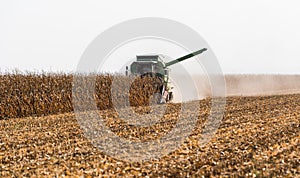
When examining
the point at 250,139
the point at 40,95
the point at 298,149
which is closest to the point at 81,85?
the point at 40,95

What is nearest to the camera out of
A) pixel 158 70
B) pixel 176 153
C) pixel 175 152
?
pixel 176 153

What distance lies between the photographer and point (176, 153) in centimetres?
871

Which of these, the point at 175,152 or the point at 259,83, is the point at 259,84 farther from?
the point at 175,152

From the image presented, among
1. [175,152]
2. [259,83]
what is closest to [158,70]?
[175,152]

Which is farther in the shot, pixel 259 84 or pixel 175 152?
pixel 259 84

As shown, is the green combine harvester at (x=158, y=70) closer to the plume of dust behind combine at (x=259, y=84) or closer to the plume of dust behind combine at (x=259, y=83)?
the plume of dust behind combine at (x=259, y=84)

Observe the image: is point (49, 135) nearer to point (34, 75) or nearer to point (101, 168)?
point (101, 168)

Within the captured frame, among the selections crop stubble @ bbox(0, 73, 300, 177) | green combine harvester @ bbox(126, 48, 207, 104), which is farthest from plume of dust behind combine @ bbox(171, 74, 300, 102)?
crop stubble @ bbox(0, 73, 300, 177)

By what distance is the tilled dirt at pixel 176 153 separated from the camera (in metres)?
7.31

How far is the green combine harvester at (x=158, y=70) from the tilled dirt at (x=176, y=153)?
8.55 metres

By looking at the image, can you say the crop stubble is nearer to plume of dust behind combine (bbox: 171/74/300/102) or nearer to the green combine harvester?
the green combine harvester

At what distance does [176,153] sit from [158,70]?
13677 mm

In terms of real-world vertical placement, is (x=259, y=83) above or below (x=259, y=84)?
above

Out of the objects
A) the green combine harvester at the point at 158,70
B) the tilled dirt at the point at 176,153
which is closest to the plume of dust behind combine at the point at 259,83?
the green combine harvester at the point at 158,70
